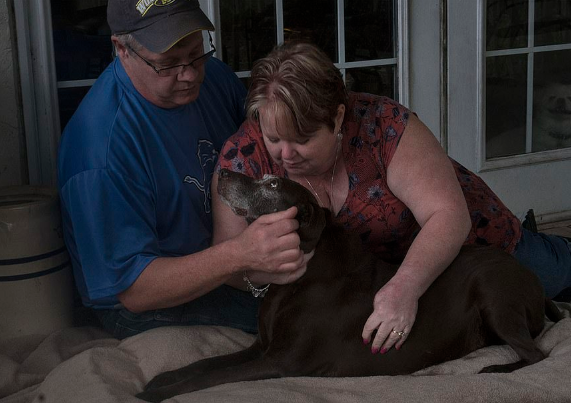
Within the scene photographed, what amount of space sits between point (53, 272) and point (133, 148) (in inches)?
27.2

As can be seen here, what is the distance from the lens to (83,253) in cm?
273

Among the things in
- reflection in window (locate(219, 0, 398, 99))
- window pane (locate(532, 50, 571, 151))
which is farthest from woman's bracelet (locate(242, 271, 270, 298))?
window pane (locate(532, 50, 571, 151))

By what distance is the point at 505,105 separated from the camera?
4.86m

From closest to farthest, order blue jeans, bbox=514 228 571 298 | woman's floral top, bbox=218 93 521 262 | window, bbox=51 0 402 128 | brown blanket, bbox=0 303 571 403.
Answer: brown blanket, bbox=0 303 571 403, woman's floral top, bbox=218 93 521 262, blue jeans, bbox=514 228 571 298, window, bbox=51 0 402 128

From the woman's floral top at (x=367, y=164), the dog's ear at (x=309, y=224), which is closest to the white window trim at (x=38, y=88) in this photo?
the woman's floral top at (x=367, y=164)

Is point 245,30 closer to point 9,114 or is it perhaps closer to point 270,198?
point 9,114

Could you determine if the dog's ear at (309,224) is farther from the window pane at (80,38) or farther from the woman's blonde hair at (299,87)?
the window pane at (80,38)

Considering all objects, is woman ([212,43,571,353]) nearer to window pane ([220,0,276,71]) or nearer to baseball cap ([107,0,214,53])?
baseball cap ([107,0,214,53])

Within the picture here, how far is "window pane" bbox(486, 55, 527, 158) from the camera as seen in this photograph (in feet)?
15.6

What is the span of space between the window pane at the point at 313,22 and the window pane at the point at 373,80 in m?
0.14

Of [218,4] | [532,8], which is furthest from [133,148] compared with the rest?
[532,8]

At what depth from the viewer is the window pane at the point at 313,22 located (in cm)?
404

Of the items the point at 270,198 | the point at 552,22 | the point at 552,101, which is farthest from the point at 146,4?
the point at 552,101

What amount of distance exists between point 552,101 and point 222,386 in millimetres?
3315
